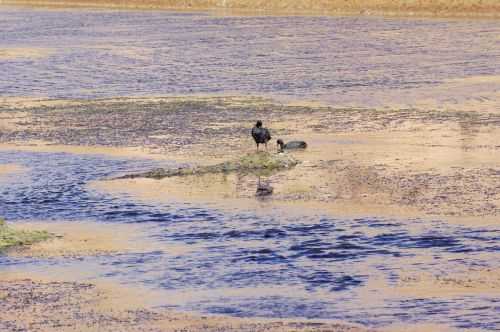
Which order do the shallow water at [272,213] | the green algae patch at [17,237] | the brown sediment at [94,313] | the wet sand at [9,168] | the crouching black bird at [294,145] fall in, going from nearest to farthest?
1. the brown sediment at [94,313]
2. the shallow water at [272,213]
3. the green algae patch at [17,237]
4. the wet sand at [9,168]
5. the crouching black bird at [294,145]

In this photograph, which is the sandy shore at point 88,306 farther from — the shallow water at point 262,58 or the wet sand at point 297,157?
the shallow water at point 262,58

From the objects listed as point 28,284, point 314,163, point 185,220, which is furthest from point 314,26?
point 28,284

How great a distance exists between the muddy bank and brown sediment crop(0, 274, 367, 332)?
48.1 metres

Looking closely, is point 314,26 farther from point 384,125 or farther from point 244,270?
point 244,270

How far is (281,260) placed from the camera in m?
19.3

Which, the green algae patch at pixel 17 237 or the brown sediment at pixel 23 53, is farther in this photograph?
the brown sediment at pixel 23 53

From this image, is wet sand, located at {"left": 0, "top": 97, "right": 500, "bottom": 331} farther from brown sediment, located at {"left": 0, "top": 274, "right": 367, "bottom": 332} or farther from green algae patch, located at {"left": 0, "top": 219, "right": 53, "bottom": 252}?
green algae patch, located at {"left": 0, "top": 219, "right": 53, "bottom": 252}

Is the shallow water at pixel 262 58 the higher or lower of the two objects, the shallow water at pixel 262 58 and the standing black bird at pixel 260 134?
the lower

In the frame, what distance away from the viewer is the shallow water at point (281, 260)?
16.9 meters

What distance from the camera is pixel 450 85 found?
3819 centimetres

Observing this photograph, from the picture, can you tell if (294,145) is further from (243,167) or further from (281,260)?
(281,260)

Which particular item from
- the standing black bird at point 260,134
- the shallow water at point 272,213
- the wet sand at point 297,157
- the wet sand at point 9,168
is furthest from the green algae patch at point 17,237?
the standing black bird at point 260,134

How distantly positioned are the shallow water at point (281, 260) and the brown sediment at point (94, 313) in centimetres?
38

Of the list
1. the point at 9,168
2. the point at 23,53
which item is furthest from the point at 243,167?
the point at 23,53
